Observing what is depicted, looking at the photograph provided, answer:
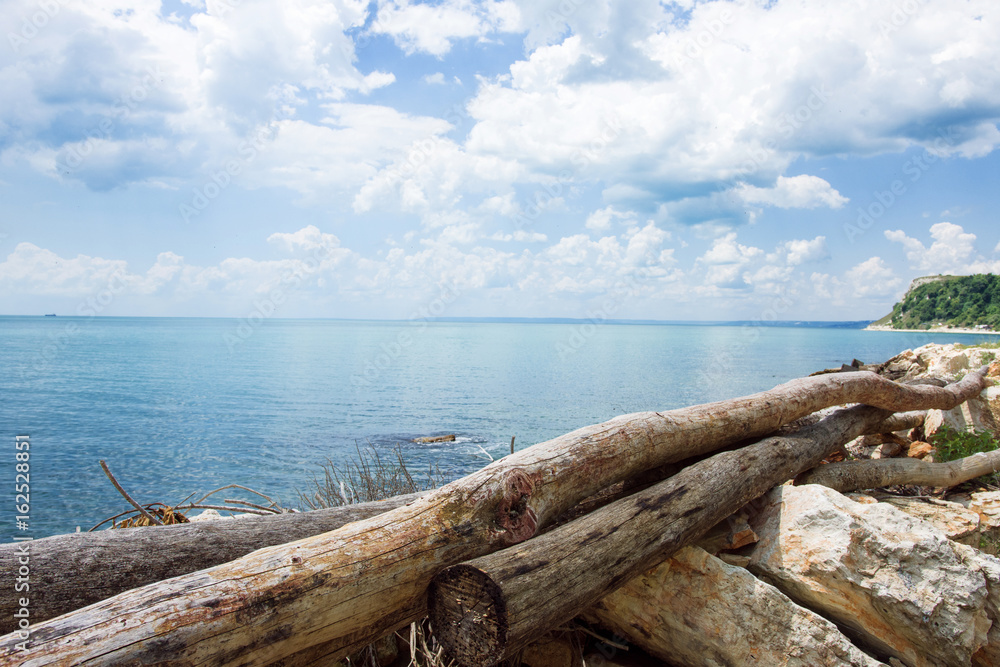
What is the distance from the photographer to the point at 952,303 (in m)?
133

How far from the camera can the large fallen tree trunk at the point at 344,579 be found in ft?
8.20

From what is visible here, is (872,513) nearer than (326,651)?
No

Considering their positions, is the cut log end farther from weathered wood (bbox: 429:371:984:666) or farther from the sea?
the sea

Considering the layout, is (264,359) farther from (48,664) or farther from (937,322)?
(937,322)

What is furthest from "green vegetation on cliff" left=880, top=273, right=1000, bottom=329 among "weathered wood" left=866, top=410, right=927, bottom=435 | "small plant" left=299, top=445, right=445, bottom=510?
"small plant" left=299, top=445, right=445, bottom=510

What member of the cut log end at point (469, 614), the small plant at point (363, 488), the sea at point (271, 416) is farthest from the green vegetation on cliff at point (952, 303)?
the cut log end at point (469, 614)

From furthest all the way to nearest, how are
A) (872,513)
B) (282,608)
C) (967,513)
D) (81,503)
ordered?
1. (81,503)
2. (967,513)
3. (872,513)
4. (282,608)

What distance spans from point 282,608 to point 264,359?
82.5 metres

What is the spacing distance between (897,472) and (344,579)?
715cm

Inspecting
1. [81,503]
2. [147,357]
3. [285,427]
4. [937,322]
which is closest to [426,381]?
[285,427]

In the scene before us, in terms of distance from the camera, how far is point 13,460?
74.5 feet

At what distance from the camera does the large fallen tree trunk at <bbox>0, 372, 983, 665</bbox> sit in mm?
2498

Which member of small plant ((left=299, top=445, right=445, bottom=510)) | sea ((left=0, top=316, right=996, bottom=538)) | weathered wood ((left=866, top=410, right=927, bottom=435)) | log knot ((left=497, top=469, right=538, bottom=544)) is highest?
log knot ((left=497, top=469, right=538, bottom=544))

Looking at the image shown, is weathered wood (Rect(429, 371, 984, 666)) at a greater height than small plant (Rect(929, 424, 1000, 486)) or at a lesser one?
greater
